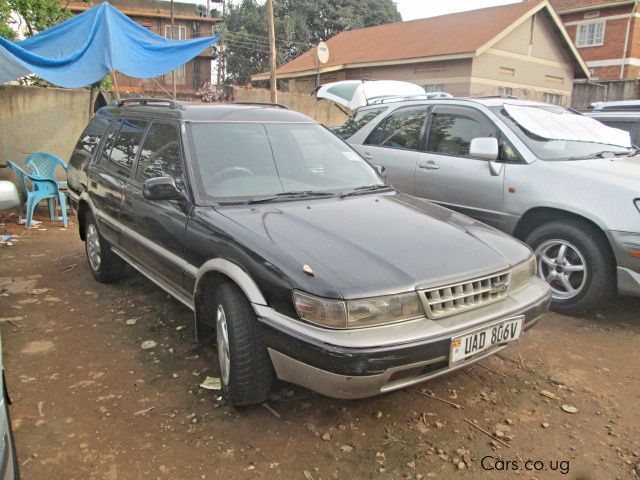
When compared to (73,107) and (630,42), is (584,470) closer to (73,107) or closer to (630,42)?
(73,107)

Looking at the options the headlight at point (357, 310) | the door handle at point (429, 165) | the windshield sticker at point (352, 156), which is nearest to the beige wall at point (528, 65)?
the door handle at point (429, 165)

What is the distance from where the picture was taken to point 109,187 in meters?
4.30

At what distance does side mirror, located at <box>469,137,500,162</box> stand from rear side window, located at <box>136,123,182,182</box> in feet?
8.60

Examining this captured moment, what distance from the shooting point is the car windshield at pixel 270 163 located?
10.8ft

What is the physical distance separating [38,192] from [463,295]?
684cm

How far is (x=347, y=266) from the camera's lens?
8.20 feet

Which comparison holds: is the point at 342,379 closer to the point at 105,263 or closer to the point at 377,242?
the point at 377,242

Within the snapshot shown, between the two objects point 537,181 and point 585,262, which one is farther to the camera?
point 537,181

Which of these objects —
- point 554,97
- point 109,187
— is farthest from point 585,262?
point 554,97

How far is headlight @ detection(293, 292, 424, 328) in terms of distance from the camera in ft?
7.65

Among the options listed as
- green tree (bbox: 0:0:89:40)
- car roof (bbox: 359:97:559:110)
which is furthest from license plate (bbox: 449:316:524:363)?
green tree (bbox: 0:0:89:40)

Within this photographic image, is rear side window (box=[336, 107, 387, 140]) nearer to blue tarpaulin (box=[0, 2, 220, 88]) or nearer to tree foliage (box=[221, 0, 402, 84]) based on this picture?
blue tarpaulin (box=[0, 2, 220, 88])

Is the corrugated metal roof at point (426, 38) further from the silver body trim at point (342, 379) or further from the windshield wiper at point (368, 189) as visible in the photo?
the silver body trim at point (342, 379)

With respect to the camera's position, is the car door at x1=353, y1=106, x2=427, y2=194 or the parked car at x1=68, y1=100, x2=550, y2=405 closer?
the parked car at x1=68, y1=100, x2=550, y2=405
